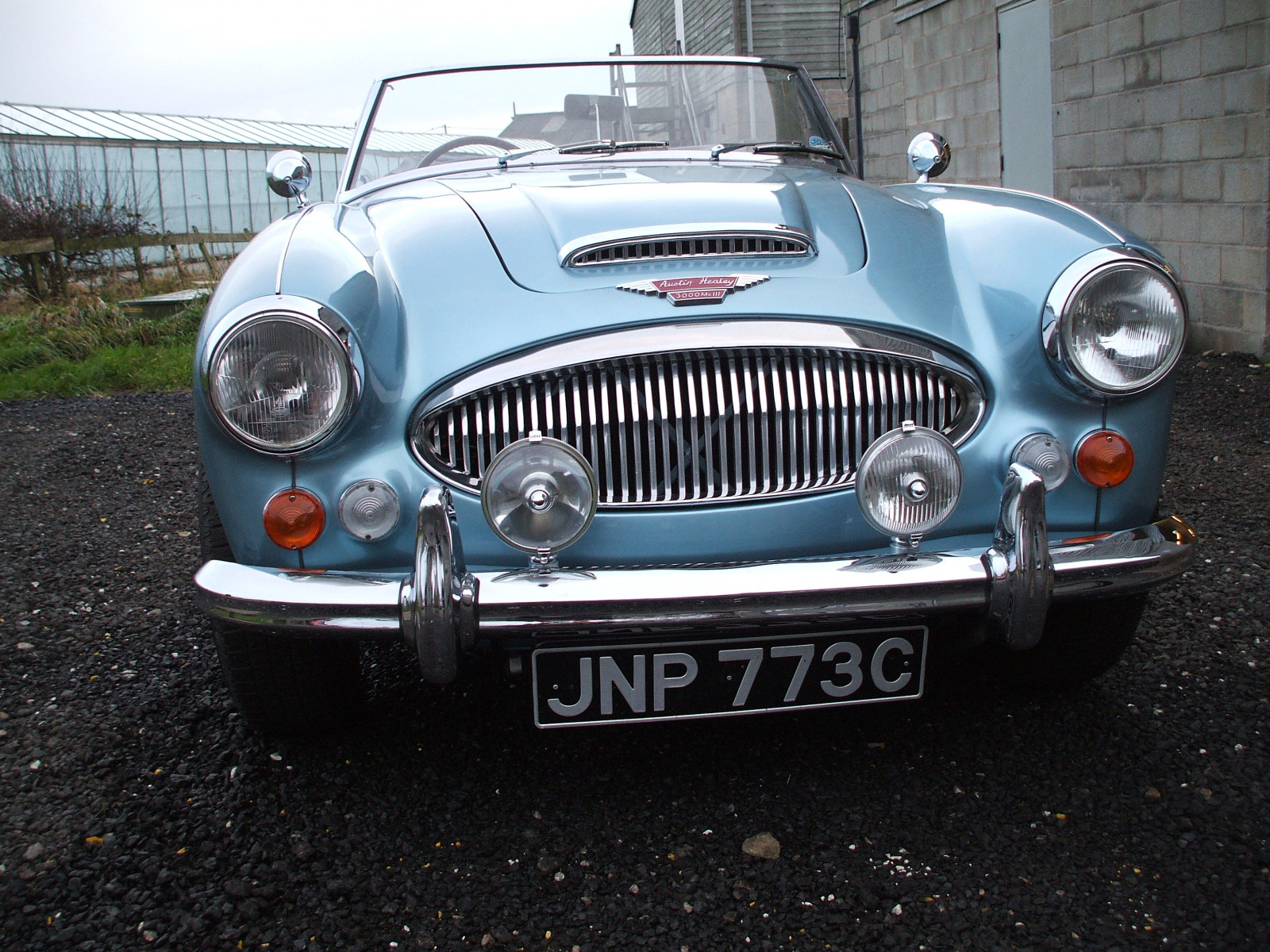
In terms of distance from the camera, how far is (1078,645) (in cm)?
214

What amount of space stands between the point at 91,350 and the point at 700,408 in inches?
282

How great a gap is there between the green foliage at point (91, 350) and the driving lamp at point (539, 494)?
232 inches

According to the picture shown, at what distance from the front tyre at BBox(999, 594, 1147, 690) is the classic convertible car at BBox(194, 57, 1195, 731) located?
15 mm

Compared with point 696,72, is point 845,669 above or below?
below

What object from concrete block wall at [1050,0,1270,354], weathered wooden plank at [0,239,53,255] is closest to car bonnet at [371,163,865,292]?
concrete block wall at [1050,0,1270,354]

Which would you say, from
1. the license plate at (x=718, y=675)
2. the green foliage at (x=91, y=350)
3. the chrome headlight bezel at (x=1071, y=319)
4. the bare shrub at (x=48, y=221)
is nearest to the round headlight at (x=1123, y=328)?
the chrome headlight bezel at (x=1071, y=319)

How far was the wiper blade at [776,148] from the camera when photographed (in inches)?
117

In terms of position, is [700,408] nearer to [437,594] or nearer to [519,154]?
[437,594]

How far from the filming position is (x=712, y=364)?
1.83 metres

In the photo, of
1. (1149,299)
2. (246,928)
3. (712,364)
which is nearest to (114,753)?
(246,928)

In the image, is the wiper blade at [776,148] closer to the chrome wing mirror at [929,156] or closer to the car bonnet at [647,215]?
the chrome wing mirror at [929,156]

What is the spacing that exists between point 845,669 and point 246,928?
1.03 metres

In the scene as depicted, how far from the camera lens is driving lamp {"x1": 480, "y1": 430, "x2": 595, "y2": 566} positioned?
1643 mm

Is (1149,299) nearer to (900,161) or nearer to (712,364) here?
(712,364)
